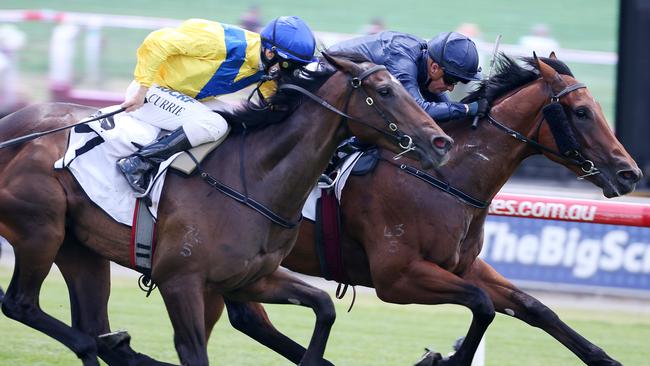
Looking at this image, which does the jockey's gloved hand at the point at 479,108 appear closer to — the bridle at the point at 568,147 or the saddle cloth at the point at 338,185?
the bridle at the point at 568,147

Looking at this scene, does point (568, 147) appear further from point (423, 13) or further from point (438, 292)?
point (423, 13)

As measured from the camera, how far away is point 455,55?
545cm

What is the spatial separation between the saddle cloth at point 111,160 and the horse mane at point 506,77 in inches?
58.7

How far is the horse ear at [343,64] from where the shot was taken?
4.77 metres

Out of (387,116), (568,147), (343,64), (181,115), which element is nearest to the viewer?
(387,116)

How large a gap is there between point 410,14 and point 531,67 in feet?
60.6

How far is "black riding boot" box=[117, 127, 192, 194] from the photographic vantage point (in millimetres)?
4930

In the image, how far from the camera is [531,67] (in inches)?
224

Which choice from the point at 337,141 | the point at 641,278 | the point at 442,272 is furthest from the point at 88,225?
the point at 641,278

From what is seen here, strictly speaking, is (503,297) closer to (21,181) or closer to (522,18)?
(21,181)

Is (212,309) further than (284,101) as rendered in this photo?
Yes

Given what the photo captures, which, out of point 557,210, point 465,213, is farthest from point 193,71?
point 557,210

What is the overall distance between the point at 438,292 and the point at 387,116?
1.05m

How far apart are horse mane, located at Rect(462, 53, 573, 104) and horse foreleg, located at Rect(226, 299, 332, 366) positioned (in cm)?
152
